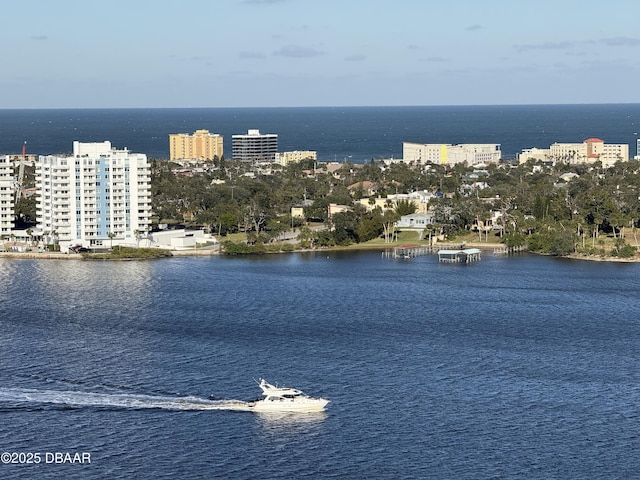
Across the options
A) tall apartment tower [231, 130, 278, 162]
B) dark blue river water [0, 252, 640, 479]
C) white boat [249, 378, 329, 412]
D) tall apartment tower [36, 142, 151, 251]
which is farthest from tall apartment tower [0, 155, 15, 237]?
tall apartment tower [231, 130, 278, 162]

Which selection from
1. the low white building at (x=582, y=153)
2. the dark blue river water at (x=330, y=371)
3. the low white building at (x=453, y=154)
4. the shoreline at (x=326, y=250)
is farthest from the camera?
the low white building at (x=453, y=154)

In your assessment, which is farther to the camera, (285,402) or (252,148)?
(252,148)

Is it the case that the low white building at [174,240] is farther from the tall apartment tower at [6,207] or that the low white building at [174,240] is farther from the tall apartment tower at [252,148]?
the tall apartment tower at [252,148]

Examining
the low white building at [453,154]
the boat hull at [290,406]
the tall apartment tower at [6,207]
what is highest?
the low white building at [453,154]

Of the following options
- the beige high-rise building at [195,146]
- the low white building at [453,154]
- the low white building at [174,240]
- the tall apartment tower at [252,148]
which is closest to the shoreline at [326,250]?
the low white building at [174,240]

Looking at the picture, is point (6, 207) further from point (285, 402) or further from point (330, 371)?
point (285, 402)

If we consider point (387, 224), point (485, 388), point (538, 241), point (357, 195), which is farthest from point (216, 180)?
point (485, 388)

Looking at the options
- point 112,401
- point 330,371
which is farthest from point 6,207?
point 112,401
